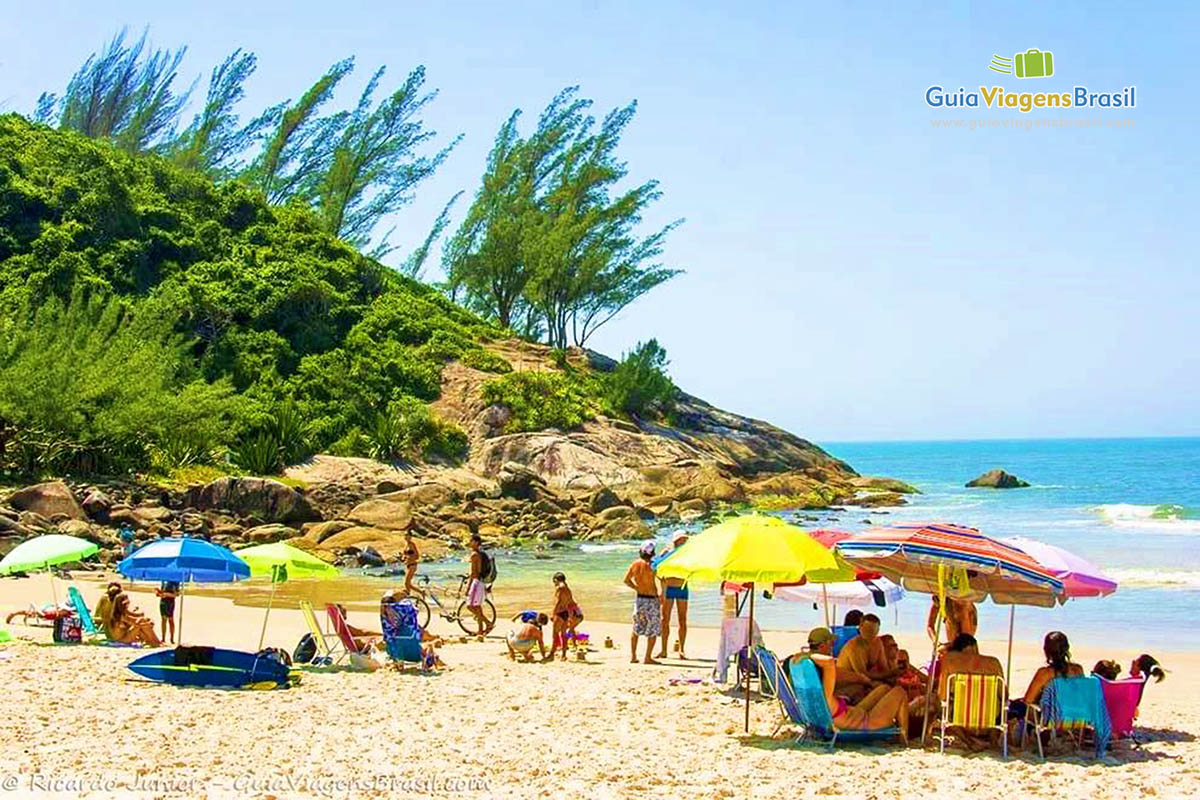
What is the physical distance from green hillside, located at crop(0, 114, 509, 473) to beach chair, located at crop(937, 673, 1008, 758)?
2806cm

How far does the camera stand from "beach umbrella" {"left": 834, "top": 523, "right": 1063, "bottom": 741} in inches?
Result: 374

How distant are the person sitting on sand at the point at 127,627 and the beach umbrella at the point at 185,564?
223cm

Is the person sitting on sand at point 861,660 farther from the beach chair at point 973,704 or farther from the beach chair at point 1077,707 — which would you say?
the beach chair at point 1077,707

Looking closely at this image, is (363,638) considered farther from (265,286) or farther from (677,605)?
(265,286)

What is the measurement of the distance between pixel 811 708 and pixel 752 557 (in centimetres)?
130

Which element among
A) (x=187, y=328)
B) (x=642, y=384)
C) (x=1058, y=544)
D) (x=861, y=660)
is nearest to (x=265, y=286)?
(x=187, y=328)

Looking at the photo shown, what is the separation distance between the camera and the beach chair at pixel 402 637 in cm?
1365

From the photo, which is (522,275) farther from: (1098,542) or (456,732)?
(456,732)

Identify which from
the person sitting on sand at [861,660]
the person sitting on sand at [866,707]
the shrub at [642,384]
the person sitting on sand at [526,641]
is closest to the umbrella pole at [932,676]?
the person sitting on sand at [866,707]

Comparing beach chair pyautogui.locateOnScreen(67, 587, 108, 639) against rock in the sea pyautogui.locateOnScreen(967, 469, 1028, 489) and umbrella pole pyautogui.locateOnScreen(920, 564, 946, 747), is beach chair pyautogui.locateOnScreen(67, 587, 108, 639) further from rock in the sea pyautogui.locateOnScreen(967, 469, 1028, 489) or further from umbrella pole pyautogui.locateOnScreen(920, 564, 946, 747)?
rock in the sea pyautogui.locateOnScreen(967, 469, 1028, 489)

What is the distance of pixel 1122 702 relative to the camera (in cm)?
1004

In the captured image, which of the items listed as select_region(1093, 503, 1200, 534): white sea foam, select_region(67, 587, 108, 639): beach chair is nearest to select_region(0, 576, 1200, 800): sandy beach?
select_region(67, 587, 108, 639): beach chair

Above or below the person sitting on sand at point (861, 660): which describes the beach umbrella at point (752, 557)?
above

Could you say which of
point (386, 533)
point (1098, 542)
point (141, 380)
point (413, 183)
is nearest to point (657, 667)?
point (386, 533)
